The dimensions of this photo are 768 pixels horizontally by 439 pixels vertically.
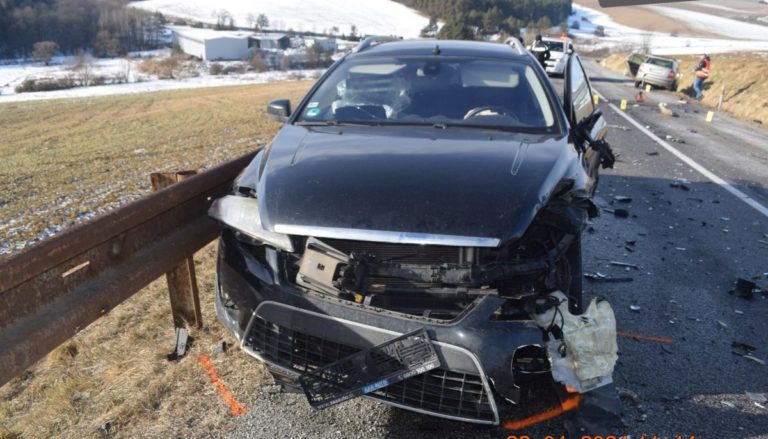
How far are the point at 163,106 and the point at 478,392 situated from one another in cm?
3630

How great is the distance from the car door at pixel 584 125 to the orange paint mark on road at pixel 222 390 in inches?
90.7

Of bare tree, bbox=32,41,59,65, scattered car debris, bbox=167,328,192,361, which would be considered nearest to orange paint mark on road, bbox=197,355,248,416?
scattered car debris, bbox=167,328,192,361

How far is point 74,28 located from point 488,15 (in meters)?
70.5

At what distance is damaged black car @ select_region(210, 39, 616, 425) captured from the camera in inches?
94.6

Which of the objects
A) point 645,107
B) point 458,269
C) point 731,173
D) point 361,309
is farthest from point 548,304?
point 645,107

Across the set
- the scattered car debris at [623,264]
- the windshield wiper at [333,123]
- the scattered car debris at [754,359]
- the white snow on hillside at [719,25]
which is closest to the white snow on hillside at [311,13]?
the white snow on hillside at [719,25]

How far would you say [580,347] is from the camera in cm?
253

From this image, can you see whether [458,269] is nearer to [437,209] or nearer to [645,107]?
[437,209]

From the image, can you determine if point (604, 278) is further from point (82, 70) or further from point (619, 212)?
point (82, 70)

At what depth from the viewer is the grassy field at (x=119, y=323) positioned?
116 inches

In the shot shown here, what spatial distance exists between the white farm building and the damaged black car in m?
92.1

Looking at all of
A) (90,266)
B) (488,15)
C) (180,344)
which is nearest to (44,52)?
(488,15)

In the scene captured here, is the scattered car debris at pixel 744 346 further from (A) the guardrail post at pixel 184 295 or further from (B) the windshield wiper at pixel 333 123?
(A) the guardrail post at pixel 184 295

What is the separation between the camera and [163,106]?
3525 cm
